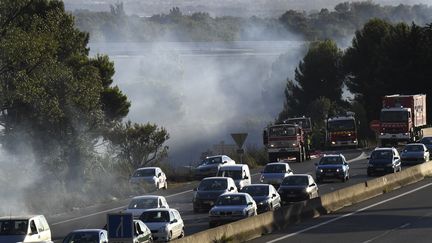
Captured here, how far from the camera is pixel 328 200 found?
41844 millimetres

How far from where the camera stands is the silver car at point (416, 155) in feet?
203

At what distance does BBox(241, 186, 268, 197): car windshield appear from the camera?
39344mm

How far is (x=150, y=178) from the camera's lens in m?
52.5

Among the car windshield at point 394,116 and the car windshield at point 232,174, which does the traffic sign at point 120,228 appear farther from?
the car windshield at point 394,116

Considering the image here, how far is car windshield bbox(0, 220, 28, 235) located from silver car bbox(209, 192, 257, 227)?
8147mm

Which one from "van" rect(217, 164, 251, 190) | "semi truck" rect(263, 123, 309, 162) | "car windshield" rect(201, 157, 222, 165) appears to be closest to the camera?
"van" rect(217, 164, 251, 190)

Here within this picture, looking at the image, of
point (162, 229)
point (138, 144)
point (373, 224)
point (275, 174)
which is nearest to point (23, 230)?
point (162, 229)

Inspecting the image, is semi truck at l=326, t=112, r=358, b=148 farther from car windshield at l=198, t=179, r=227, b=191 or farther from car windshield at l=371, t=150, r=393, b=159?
car windshield at l=198, t=179, r=227, b=191

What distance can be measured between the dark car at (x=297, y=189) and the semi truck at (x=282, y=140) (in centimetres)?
2159

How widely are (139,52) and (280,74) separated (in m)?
25.2

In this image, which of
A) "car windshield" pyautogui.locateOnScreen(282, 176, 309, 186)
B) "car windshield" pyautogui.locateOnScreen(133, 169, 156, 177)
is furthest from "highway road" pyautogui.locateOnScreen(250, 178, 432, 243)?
"car windshield" pyautogui.locateOnScreen(133, 169, 156, 177)

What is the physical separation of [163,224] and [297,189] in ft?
41.3

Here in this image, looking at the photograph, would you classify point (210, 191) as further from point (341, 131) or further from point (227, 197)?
point (341, 131)

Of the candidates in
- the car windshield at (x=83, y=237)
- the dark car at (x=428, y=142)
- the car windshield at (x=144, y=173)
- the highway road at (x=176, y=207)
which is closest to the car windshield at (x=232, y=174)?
the highway road at (x=176, y=207)
